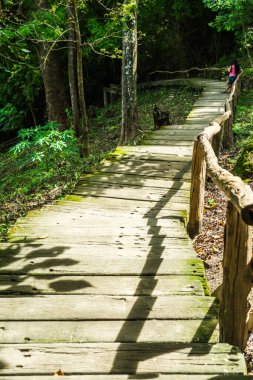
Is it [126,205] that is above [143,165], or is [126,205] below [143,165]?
below

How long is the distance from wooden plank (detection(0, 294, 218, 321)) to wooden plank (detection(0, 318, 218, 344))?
0.06 meters

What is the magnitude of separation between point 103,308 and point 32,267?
103 cm

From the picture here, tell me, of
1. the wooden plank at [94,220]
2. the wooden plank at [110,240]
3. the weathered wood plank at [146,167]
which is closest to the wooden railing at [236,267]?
the wooden plank at [110,240]

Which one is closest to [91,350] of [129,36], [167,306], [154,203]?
[167,306]

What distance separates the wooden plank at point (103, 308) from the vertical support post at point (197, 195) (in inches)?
86.2

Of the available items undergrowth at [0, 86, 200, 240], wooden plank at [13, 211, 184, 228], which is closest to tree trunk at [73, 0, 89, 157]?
undergrowth at [0, 86, 200, 240]

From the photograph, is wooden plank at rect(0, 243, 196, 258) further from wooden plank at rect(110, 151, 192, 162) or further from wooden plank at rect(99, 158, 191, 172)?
wooden plank at rect(110, 151, 192, 162)

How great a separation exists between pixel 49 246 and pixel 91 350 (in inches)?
73.3

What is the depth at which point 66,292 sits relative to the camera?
3.59 m

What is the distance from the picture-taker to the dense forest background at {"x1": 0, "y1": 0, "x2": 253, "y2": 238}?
9.18m

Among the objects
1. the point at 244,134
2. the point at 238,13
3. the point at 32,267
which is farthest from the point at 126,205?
the point at 238,13

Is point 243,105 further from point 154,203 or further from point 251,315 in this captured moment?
point 251,315

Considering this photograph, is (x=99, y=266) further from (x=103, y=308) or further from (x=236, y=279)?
(x=236, y=279)

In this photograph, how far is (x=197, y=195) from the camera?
5.49m
